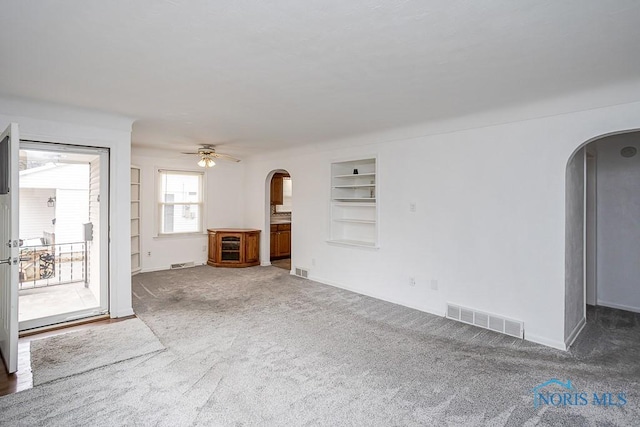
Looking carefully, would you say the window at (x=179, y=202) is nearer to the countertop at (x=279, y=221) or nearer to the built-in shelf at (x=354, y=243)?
the countertop at (x=279, y=221)

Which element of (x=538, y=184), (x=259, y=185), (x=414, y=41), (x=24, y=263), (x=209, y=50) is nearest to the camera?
(x=414, y=41)

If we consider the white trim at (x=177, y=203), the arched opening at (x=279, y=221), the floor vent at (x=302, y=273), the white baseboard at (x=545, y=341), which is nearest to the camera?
the white baseboard at (x=545, y=341)

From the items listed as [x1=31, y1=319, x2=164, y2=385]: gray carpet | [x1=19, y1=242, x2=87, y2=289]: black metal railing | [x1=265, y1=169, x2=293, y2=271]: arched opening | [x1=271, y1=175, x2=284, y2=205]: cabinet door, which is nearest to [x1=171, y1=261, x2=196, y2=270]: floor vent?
[x1=265, y1=169, x2=293, y2=271]: arched opening

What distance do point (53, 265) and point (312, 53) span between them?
16.7 feet

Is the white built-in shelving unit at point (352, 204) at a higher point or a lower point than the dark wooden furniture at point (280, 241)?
higher

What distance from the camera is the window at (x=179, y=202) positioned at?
276 inches

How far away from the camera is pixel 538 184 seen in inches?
137

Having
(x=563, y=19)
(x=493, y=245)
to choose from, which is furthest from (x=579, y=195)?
(x=563, y=19)

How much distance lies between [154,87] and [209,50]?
3.46 ft

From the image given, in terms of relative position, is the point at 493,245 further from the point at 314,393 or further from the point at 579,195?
the point at 314,393

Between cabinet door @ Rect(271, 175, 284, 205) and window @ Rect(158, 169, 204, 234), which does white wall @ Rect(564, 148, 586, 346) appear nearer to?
cabinet door @ Rect(271, 175, 284, 205)

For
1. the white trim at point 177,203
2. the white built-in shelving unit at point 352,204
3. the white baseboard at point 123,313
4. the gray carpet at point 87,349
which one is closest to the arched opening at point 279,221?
the white trim at point 177,203

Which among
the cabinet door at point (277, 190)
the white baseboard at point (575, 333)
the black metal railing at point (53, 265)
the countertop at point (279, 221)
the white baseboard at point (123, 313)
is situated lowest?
the white baseboard at point (575, 333)

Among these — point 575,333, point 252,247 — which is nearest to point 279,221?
point 252,247
